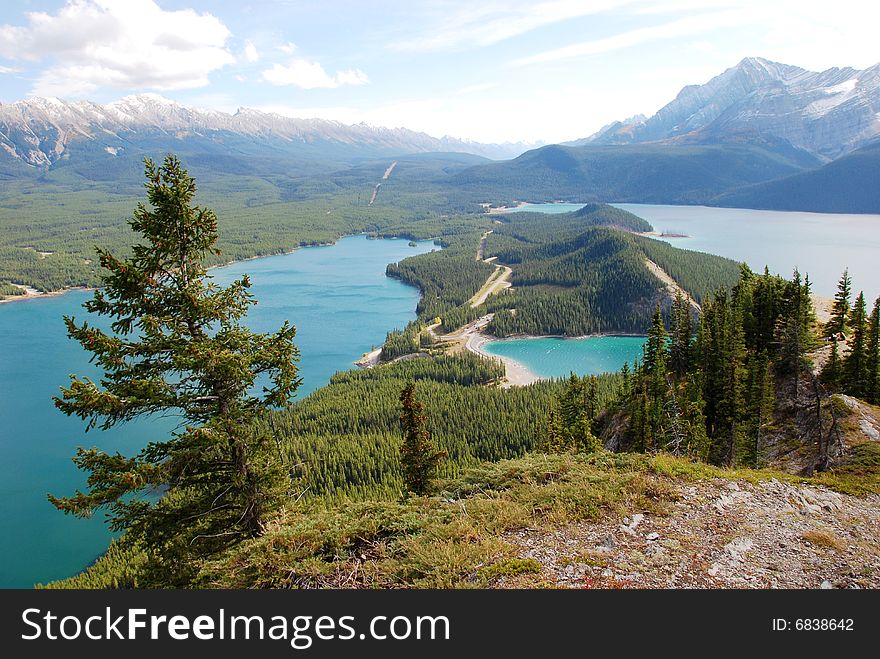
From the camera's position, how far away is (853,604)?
9.72 m

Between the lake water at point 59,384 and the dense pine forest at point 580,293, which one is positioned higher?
the dense pine forest at point 580,293

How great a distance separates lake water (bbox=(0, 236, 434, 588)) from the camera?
55094mm

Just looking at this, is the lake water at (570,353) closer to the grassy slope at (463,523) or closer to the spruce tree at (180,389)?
the grassy slope at (463,523)

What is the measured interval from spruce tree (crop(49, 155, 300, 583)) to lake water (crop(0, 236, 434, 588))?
49.8 m

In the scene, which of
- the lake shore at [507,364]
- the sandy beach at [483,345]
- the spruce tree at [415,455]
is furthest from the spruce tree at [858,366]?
the sandy beach at [483,345]

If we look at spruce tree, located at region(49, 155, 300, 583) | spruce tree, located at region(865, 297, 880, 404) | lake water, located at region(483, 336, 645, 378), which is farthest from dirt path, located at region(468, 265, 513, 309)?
spruce tree, located at region(49, 155, 300, 583)

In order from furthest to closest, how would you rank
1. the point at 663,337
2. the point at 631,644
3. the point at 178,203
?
the point at 663,337 → the point at 178,203 → the point at 631,644

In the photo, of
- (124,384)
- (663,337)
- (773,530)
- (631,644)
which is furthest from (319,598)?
(663,337)

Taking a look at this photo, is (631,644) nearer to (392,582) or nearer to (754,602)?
(754,602)

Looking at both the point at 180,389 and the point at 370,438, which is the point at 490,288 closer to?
the point at 370,438

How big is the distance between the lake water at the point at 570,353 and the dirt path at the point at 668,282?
16564 mm

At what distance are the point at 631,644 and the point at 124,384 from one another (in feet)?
39.0

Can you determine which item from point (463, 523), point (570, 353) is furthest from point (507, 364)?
point (463, 523)

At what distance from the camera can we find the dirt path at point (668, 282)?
→ 13832 centimetres
